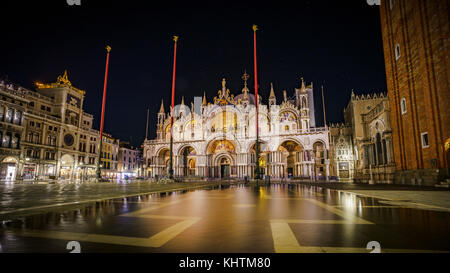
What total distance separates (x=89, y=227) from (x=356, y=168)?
139ft

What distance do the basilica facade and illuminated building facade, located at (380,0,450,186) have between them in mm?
18029

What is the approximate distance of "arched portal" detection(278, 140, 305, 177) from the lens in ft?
139

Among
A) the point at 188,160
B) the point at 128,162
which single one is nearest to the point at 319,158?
the point at 188,160

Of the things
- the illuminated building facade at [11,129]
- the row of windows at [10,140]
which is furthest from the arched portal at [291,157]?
the row of windows at [10,140]

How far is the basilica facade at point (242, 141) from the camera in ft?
138

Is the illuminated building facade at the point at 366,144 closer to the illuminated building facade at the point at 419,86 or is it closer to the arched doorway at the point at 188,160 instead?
the illuminated building facade at the point at 419,86

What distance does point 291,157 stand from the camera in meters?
46.7

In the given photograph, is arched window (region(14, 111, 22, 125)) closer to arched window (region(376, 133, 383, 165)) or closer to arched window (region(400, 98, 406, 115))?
arched window (region(400, 98, 406, 115))

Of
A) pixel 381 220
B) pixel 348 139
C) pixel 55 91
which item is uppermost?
pixel 55 91

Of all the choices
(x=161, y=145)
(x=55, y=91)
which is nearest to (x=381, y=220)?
(x=161, y=145)

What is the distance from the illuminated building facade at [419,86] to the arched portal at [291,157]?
20.1m
